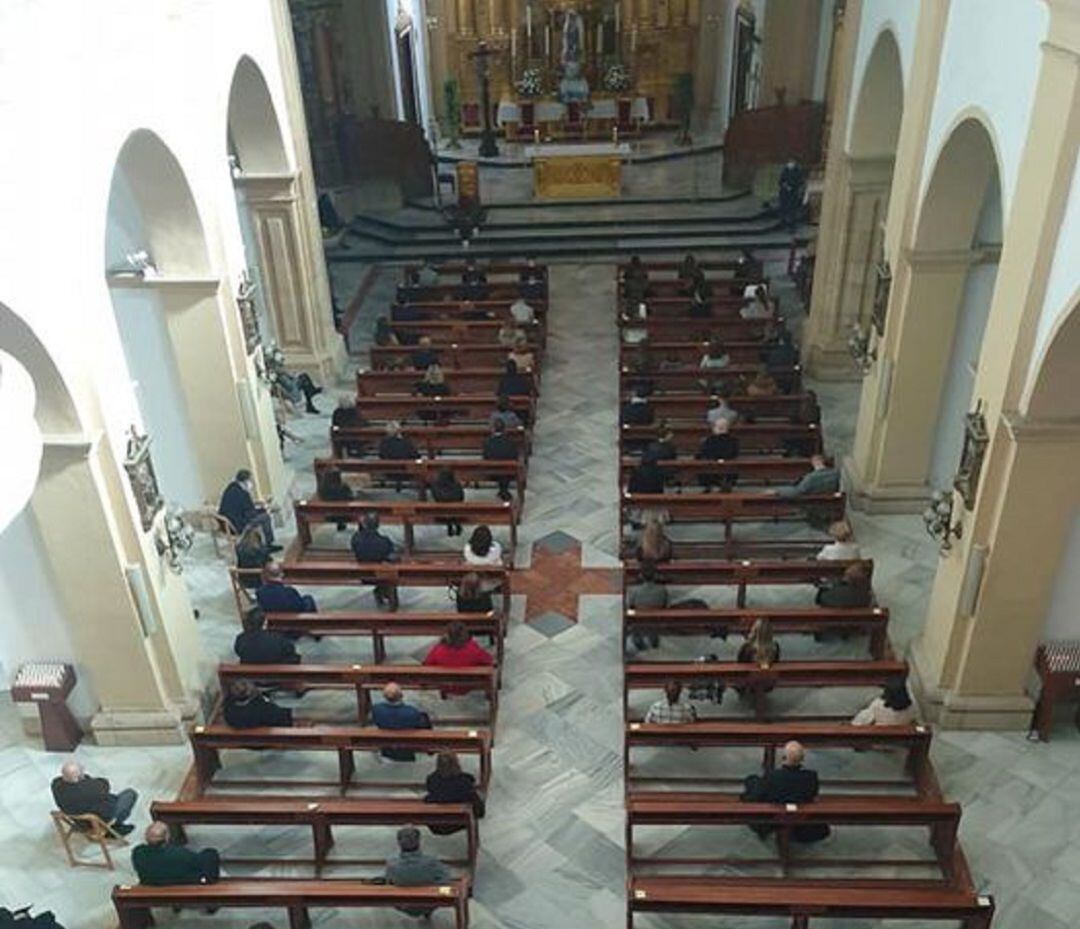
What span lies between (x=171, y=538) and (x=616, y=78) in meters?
17.8

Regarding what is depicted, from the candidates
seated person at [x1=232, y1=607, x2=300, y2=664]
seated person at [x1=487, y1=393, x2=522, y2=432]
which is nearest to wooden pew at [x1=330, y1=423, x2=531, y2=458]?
seated person at [x1=487, y1=393, x2=522, y2=432]

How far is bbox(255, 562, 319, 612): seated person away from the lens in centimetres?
959

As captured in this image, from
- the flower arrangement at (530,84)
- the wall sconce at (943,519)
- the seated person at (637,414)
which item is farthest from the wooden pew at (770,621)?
the flower arrangement at (530,84)

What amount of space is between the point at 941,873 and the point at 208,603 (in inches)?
282

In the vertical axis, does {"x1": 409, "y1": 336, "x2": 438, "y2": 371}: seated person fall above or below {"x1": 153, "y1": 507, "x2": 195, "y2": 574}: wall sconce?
below

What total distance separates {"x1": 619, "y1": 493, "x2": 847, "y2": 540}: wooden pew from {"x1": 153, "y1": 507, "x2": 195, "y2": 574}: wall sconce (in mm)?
4540

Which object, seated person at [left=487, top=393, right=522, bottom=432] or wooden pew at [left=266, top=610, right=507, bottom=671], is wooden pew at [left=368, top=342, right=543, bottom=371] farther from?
wooden pew at [left=266, top=610, right=507, bottom=671]

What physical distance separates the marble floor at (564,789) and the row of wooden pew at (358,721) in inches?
8.2

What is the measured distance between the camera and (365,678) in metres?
8.77

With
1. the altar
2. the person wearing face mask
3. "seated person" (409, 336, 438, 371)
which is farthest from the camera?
the altar

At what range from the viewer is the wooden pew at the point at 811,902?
21.7 ft

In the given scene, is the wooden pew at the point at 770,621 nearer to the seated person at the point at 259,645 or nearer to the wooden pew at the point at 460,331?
the seated person at the point at 259,645

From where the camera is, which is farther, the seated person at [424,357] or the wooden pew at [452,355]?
the wooden pew at [452,355]

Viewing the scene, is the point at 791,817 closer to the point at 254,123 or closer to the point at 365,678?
the point at 365,678
